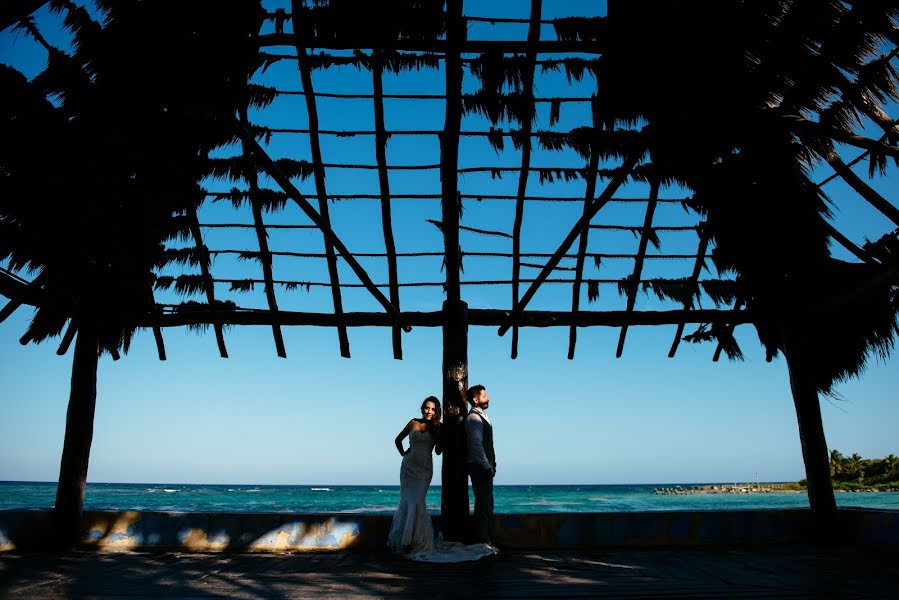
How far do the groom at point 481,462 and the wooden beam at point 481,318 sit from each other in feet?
3.92

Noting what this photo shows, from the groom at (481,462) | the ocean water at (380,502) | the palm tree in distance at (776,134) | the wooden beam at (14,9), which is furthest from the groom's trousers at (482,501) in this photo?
the ocean water at (380,502)

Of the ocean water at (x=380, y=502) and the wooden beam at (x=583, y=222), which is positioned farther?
the ocean water at (x=380, y=502)

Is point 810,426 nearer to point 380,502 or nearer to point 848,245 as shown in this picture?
point 848,245

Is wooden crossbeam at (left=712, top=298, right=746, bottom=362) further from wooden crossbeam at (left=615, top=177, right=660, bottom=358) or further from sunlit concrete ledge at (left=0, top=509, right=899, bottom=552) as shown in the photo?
sunlit concrete ledge at (left=0, top=509, right=899, bottom=552)

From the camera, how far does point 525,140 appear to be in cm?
584

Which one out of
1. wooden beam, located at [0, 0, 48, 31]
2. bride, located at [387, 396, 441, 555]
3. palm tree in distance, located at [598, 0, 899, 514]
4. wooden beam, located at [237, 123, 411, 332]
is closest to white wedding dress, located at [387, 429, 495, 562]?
bride, located at [387, 396, 441, 555]

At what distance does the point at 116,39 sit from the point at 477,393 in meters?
4.07

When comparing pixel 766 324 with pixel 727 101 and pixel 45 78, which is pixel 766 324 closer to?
pixel 727 101

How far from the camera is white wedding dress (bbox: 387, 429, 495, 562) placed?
5.00 m

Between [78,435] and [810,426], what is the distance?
7.44 metres

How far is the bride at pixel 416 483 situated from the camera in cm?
519

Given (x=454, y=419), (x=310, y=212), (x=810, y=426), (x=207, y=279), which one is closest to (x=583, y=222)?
(x=454, y=419)

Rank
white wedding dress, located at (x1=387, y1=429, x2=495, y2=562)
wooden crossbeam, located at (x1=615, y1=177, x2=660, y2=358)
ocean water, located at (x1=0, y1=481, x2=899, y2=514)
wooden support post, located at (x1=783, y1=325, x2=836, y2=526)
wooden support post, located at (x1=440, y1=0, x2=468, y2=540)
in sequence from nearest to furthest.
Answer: white wedding dress, located at (x1=387, y1=429, x2=495, y2=562), wooden support post, located at (x1=440, y1=0, x2=468, y2=540), wooden support post, located at (x1=783, y1=325, x2=836, y2=526), wooden crossbeam, located at (x1=615, y1=177, x2=660, y2=358), ocean water, located at (x1=0, y1=481, x2=899, y2=514)

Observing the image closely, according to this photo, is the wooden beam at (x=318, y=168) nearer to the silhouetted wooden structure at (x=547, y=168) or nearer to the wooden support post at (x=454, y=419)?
the silhouetted wooden structure at (x=547, y=168)
